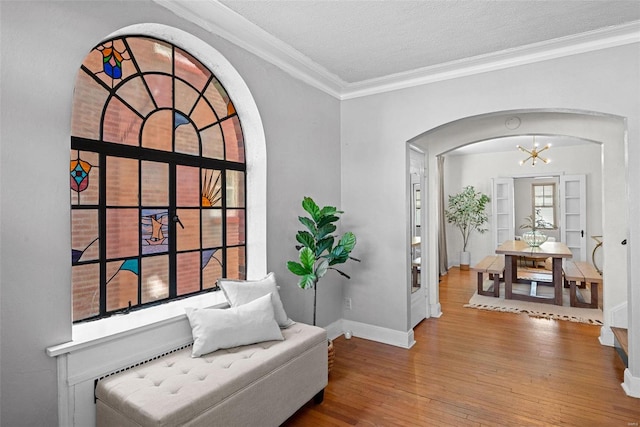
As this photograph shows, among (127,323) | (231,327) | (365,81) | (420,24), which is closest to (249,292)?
(231,327)

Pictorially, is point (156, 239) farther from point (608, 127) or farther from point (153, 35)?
point (608, 127)

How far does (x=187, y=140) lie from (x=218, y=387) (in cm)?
179

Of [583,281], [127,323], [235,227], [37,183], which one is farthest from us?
[583,281]

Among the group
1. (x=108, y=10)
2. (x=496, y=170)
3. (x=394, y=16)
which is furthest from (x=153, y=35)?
(x=496, y=170)

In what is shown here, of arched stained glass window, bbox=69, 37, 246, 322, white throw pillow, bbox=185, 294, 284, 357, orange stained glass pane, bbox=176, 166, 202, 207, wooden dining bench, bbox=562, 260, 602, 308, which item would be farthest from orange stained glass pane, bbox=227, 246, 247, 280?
wooden dining bench, bbox=562, 260, 602, 308

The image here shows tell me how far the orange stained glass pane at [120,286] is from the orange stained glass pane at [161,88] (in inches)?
45.9

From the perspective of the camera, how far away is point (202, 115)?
9.10ft

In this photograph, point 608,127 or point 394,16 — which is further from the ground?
point 394,16

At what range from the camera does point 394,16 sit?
2.49 m

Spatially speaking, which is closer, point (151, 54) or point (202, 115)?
point (151, 54)

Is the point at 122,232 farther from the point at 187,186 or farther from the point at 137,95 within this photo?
the point at 137,95

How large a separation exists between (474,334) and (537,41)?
9.96ft

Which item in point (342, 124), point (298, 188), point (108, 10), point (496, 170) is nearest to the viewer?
point (108, 10)

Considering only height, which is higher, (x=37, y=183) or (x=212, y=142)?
(x=212, y=142)
